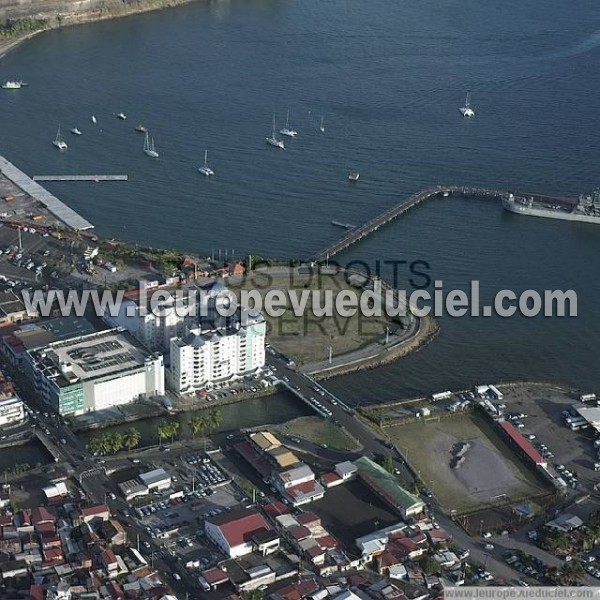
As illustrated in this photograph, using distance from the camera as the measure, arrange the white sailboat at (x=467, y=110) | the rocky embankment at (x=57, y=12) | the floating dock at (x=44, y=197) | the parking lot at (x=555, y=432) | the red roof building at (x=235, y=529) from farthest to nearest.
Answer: the rocky embankment at (x=57, y=12)
the white sailboat at (x=467, y=110)
the floating dock at (x=44, y=197)
the parking lot at (x=555, y=432)
the red roof building at (x=235, y=529)

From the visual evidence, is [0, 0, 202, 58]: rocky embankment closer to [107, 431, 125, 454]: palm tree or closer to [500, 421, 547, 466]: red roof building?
[107, 431, 125, 454]: palm tree

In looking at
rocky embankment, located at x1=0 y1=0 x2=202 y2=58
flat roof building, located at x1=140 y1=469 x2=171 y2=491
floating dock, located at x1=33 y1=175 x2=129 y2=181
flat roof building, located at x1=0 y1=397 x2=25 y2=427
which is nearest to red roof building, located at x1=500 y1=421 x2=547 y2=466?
flat roof building, located at x1=140 y1=469 x2=171 y2=491

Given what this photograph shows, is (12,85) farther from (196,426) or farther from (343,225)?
(196,426)

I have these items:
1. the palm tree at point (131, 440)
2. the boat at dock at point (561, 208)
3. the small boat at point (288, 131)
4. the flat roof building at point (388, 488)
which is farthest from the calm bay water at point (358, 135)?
the palm tree at point (131, 440)

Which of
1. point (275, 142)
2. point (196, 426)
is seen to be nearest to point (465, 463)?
point (196, 426)

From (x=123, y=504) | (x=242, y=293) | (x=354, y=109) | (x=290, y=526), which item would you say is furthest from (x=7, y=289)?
(x=354, y=109)

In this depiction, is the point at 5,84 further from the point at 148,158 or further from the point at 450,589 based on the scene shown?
the point at 450,589

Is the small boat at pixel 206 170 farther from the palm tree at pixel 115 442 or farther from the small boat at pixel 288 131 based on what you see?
the palm tree at pixel 115 442
